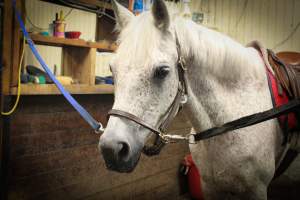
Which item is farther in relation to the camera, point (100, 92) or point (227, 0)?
point (227, 0)

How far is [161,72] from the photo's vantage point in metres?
0.96

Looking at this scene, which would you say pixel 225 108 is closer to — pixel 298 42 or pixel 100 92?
pixel 100 92

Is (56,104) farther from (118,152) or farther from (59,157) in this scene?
(118,152)

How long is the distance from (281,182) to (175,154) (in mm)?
1040

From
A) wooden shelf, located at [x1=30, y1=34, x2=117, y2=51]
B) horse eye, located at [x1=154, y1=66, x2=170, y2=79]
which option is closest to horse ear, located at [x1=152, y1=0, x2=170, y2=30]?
horse eye, located at [x1=154, y1=66, x2=170, y2=79]

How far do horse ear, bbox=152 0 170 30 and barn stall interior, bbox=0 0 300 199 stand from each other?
0.34 m

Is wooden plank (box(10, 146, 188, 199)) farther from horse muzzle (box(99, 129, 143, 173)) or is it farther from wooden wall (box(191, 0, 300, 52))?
wooden wall (box(191, 0, 300, 52))

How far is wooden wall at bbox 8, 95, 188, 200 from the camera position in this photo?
1518mm

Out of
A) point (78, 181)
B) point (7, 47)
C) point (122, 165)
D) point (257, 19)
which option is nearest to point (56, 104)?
point (7, 47)

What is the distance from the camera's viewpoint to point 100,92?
183cm

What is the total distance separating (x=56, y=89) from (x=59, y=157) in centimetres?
47

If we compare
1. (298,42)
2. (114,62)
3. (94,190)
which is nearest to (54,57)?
(94,190)

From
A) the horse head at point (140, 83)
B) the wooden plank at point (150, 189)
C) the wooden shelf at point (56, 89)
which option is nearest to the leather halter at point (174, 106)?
the horse head at point (140, 83)

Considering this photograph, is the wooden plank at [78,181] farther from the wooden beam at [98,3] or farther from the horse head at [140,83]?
the wooden beam at [98,3]
